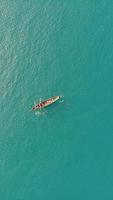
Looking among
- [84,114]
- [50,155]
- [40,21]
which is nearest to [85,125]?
[84,114]

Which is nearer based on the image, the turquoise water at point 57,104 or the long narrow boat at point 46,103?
the turquoise water at point 57,104

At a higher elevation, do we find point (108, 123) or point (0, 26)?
point (0, 26)

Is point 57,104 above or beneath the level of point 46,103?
beneath

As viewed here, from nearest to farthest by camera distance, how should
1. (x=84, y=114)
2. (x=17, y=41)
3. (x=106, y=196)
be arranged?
(x=106, y=196) < (x=84, y=114) < (x=17, y=41)

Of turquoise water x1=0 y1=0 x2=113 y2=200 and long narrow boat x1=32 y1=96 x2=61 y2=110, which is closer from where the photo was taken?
turquoise water x1=0 y1=0 x2=113 y2=200

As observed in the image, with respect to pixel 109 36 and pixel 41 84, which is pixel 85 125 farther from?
pixel 109 36

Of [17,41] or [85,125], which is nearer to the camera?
[85,125]

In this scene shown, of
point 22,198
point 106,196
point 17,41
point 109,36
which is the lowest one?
point 106,196

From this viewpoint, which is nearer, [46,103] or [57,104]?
[46,103]
